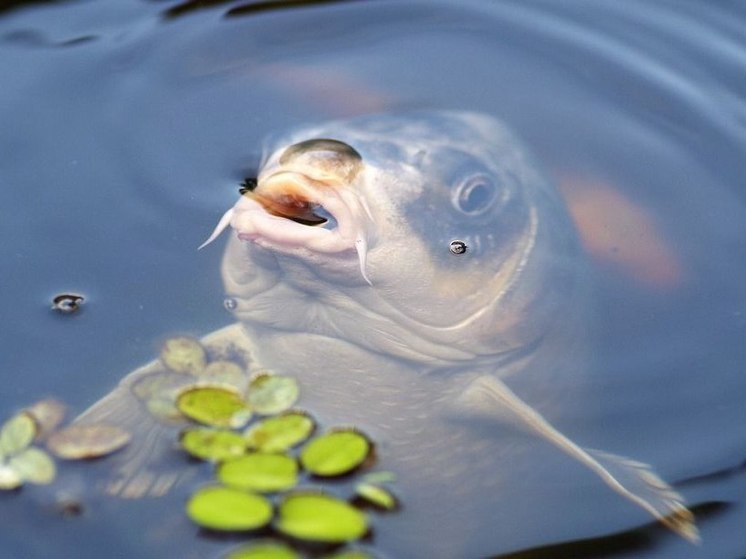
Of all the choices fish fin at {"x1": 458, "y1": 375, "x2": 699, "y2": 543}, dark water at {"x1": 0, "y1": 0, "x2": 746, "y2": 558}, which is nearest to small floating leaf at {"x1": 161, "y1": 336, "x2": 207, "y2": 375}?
dark water at {"x1": 0, "y1": 0, "x2": 746, "y2": 558}

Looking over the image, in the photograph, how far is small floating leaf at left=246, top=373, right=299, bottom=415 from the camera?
9.91 feet

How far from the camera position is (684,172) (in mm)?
4219

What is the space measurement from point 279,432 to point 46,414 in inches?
25.3

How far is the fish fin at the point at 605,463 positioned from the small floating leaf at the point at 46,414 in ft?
3.73

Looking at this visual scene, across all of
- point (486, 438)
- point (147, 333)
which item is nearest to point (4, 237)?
point (147, 333)

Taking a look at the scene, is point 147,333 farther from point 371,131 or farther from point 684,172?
point 684,172

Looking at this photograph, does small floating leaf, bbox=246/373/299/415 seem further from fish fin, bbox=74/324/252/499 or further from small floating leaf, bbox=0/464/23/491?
small floating leaf, bbox=0/464/23/491

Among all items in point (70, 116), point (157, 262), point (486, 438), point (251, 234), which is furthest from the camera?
point (70, 116)

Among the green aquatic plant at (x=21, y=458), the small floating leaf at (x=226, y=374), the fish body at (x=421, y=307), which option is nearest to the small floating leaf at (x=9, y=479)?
the green aquatic plant at (x=21, y=458)

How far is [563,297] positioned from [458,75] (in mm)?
1512

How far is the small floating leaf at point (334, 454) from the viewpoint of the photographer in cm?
286

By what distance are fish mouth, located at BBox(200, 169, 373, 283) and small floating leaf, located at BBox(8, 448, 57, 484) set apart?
0.78 m

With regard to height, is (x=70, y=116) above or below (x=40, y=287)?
above

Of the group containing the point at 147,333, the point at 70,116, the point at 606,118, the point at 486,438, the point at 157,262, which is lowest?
the point at 486,438
